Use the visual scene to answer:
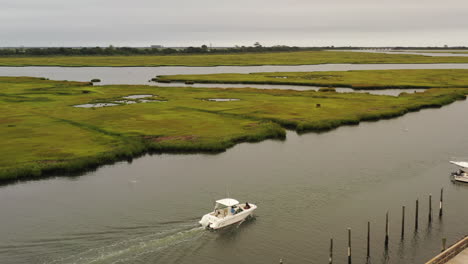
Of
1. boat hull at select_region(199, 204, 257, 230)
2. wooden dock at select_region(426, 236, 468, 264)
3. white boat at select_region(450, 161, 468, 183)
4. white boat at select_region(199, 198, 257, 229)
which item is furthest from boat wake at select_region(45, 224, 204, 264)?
white boat at select_region(450, 161, 468, 183)

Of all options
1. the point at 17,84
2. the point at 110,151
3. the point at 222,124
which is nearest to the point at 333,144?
the point at 222,124

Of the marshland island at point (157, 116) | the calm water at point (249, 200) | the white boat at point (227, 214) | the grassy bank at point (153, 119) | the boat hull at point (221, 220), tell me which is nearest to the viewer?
the calm water at point (249, 200)

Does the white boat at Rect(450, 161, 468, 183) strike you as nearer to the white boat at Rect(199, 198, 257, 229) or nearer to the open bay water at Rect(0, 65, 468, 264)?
the open bay water at Rect(0, 65, 468, 264)

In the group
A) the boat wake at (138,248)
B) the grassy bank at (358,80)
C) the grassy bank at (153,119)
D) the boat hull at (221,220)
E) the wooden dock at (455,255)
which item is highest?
the grassy bank at (358,80)

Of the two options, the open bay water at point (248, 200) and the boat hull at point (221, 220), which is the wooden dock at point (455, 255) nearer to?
the open bay water at point (248, 200)

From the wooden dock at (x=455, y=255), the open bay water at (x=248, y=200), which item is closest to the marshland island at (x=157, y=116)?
the open bay water at (x=248, y=200)

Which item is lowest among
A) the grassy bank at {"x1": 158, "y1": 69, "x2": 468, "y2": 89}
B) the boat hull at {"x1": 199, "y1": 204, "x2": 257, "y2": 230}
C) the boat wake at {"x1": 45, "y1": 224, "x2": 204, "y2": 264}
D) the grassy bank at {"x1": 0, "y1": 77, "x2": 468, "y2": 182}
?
the boat wake at {"x1": 45, "y1": 224, "x2": 204, "y2": 264}

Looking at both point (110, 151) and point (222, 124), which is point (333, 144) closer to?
point (222, 124)

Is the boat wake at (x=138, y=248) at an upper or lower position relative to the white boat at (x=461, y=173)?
lower
